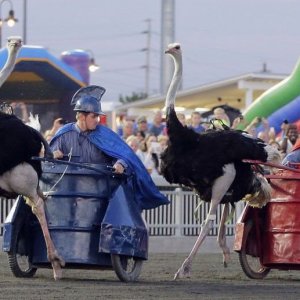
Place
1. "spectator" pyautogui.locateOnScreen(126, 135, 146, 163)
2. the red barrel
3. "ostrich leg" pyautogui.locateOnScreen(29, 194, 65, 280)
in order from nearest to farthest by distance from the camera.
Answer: "ostrich leg" pyautogui.locateOnScreen(29, 194, 65, 280)
the red barrel
"spectator" pyautogui.locateOnScreen(126, 135, 146, 163)

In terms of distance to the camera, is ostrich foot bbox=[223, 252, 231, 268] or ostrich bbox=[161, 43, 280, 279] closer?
ostrich bbox=[161, 43, 280, 279]

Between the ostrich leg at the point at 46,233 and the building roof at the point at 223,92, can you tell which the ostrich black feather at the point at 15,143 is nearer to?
the ostrich leg at the point at 46,233

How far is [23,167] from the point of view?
12844 millimetres

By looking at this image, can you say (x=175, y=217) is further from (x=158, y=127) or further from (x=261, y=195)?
(x=261, y=195)

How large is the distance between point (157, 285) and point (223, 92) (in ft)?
97.9

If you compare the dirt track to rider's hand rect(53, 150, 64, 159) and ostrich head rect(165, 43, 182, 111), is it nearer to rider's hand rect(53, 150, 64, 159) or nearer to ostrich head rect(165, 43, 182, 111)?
rider's hand rect(53, 150, 64, 159)

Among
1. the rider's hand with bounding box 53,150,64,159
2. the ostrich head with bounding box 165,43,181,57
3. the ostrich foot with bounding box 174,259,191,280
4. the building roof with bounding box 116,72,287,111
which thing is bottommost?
the ostrich foot with bounding box 174,259,191,280

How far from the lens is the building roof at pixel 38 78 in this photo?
3042cm

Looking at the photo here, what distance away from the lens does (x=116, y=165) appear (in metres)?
13.2

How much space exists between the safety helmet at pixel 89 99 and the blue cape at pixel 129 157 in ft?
0.82

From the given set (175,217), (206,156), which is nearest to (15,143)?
(206,156)

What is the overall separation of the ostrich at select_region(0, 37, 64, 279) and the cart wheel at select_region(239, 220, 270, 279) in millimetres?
2341

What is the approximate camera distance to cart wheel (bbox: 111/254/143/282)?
512 inches

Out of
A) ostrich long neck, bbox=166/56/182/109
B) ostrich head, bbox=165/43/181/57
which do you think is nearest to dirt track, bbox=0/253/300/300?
ostrich long neck, bbox=166/56/182/109
